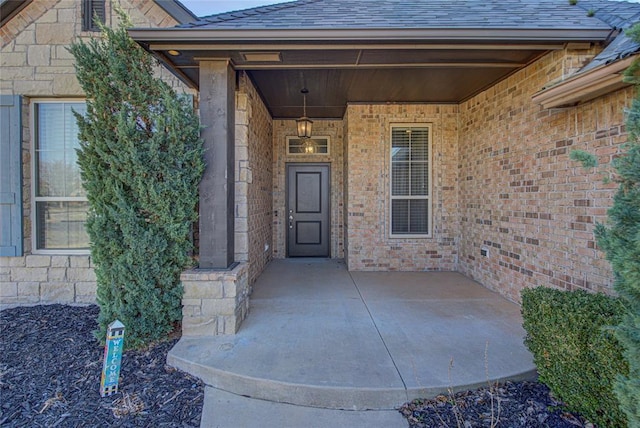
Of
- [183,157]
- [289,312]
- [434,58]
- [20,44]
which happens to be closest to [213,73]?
[183,157]

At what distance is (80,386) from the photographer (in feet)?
8.13

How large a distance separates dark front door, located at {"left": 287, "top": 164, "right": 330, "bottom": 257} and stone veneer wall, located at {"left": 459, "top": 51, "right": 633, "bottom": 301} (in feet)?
9.78

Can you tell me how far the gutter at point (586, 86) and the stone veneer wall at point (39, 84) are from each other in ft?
13.7

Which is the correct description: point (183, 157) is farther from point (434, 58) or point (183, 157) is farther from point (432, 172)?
point (432, 172)

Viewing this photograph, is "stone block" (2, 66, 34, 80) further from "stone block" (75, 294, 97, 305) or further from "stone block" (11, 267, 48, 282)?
"stone block" (75, 294, 97, 305)

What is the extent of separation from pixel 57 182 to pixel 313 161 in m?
4.45

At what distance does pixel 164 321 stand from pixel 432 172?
189 inches

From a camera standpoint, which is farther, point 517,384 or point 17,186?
point 17,186

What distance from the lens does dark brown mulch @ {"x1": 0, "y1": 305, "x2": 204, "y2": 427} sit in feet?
7.02

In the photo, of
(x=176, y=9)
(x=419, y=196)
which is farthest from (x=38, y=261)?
(x=419, y=196)

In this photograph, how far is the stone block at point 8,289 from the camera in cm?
417

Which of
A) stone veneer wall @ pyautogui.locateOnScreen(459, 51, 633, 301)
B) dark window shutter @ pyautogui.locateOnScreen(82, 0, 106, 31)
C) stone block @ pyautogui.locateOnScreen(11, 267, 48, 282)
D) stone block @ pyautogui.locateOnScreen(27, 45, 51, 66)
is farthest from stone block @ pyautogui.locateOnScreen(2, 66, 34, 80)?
stone veneer wall @ pyautogui.locateOnScreen(459, 51, 633, 301)

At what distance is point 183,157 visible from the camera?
301cm

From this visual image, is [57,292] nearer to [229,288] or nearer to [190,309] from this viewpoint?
[190,309]
